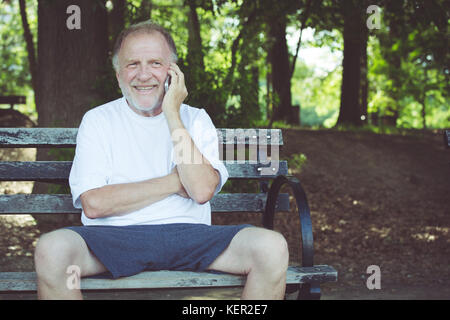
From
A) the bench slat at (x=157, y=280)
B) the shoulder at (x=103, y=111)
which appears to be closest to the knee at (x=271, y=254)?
the bench slat at (x=157, y=280)

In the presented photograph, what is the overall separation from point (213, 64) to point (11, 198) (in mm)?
3826

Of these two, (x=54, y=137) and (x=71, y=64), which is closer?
(x=54, y=137)

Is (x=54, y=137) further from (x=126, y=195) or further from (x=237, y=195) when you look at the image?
(x=237, y=195)

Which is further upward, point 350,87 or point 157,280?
point 350,87

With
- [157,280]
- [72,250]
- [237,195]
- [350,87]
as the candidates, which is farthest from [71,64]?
[350,87]

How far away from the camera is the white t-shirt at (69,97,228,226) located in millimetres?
3213

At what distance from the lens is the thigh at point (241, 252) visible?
2.92 m

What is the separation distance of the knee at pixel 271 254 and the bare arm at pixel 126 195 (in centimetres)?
59

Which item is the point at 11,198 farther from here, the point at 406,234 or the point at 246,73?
the point at 406,234

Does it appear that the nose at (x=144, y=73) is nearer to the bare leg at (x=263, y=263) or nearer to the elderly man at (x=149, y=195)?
the elderly man at (x=149, y=195)

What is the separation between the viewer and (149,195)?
10.4ft

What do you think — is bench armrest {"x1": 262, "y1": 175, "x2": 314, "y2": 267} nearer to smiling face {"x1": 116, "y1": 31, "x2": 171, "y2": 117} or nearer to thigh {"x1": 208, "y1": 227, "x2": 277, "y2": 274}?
thigh {"x1": 208, "y1": 227, "x2": 277, "y2": 274}

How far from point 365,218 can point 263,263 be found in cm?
610

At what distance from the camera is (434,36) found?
11.8 metres
